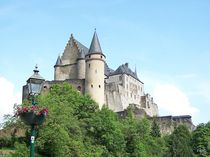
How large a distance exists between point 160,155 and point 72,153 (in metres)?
24.1

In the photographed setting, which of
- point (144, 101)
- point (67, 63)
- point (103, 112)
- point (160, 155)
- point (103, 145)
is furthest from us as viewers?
point (144, 101)

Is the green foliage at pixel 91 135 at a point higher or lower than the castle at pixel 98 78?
lower

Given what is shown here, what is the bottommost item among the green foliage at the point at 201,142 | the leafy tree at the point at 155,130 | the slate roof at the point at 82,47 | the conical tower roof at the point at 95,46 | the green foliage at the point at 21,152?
the green foliage at the point at 21,152

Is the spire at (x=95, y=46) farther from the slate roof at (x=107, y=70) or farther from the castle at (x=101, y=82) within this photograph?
the slate roof at (x=107, y=70)

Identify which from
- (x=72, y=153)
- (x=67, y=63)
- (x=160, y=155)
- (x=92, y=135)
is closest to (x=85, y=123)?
(x=92, y=135)

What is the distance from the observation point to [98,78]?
236 feet

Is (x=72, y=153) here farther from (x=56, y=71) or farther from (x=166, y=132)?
(x=56, y=71)

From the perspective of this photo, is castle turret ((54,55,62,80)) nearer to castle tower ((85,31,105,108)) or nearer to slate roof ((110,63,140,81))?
castle tower ((85,31,105,108))

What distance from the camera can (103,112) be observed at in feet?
182

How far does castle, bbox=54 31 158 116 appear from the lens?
237 ft

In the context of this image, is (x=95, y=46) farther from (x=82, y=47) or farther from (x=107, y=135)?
(x=107, y=135)

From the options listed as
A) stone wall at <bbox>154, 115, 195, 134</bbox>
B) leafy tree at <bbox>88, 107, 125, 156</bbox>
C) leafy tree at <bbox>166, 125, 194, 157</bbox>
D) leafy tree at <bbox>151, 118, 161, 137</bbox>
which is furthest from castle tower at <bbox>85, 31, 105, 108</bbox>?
leafy tree at <bbox>88, 107, 125, 156</bbox>

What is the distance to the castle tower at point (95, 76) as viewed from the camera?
71.6 metres

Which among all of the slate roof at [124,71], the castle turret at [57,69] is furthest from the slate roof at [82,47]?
the slate roof at [124,71]
